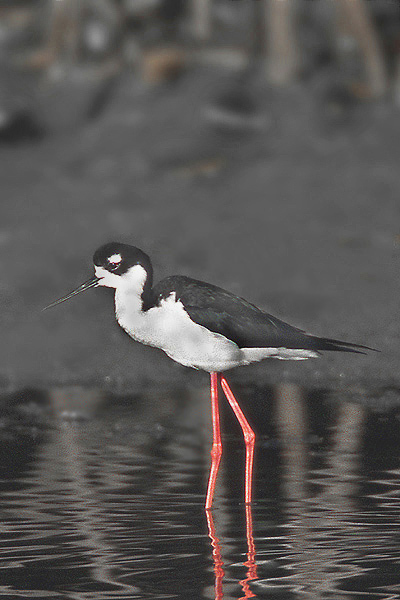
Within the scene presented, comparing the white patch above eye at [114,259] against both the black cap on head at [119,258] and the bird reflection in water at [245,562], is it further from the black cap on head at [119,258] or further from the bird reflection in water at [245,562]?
the bird reflection in water at [245,562]

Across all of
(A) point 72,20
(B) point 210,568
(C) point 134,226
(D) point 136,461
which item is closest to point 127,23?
(A) point 72,20

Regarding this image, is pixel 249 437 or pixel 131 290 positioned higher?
A: pixel 131 290

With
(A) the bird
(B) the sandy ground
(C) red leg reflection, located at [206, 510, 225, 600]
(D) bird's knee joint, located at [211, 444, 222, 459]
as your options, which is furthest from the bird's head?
(B) the sandy ground

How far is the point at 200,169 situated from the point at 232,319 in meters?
7.96

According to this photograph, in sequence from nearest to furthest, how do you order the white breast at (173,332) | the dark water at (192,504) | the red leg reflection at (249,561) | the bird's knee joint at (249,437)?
the red leg reflection at (249,561)
the dark water at (192,504)
the white breast at (173,332)
the bird's knee joint at (249,437)

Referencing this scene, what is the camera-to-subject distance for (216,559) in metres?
5.23

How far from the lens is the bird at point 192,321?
6762 mm

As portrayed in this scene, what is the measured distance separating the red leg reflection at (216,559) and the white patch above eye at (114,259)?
1404 mm

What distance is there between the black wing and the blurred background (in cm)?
289

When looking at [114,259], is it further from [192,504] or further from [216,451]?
[192,504]

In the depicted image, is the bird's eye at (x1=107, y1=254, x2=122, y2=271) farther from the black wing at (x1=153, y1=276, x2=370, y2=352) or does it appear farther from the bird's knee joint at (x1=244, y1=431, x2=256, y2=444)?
the bird's knee joint at (x1=244, y1=431, x2=256, y2=444)

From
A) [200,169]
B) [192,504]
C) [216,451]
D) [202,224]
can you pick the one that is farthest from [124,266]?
[200,169]

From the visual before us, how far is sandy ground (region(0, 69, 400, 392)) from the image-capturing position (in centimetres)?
1101

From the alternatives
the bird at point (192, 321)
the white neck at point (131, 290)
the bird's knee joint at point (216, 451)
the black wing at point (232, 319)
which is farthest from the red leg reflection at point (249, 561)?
the white neck at point (131, 290)
